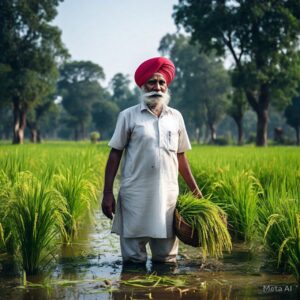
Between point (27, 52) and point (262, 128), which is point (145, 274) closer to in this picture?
point (262, 128)

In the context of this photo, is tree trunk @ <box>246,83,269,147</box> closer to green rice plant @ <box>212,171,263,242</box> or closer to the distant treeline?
the distant treeline

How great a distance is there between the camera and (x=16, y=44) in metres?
32.7

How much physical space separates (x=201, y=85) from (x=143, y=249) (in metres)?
51.9

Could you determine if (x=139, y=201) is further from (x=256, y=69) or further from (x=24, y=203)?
(x=256, y=69)

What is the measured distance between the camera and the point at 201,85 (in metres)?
54.7

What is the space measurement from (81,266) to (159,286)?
32.5 inches

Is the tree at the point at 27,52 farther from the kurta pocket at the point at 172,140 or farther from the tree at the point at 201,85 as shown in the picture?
the kurta pocket at the point at 172,140

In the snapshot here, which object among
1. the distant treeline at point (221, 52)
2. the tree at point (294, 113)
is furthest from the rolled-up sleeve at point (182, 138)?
the tree at point (294, 113)

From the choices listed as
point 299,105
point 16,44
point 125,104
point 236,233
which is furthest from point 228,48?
point 125,104

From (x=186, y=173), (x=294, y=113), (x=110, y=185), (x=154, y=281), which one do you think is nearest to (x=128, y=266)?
(x=154, y=281)

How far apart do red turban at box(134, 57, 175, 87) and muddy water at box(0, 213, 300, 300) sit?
1.49 meters

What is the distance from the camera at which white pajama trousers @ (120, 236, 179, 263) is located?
3764 millimetres

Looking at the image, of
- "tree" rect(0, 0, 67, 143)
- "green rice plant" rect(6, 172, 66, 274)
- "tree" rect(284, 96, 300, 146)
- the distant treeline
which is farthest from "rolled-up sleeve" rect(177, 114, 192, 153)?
"tree" rect(284, 96, 300, 146)

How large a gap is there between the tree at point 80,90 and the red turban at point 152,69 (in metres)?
64.8
